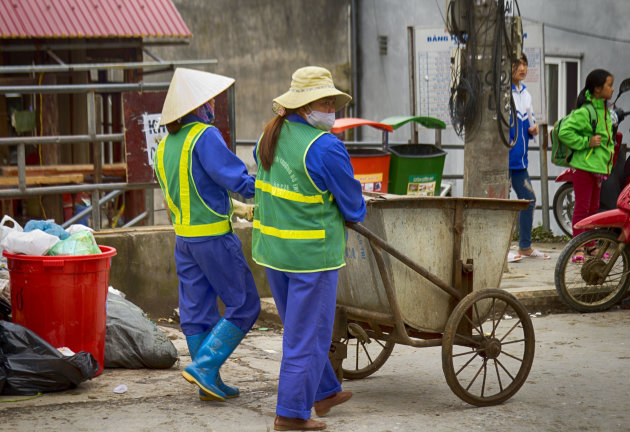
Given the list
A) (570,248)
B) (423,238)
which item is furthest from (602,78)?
(423,238)

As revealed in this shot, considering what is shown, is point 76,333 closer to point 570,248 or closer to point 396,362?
point 396,362

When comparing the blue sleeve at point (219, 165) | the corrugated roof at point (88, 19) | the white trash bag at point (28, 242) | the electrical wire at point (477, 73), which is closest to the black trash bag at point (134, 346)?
the white trash bag at point (28, 242)

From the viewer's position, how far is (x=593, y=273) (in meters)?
7.91

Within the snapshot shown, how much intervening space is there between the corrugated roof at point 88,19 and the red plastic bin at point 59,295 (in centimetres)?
757

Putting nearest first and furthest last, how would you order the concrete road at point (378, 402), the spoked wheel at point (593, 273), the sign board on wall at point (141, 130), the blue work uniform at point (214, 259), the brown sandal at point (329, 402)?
1. the concrete road at point (378, 402)
2. the brown sandal at point (329, 402)
3. the blue work uniform at point (214, 259)
4. the sign board on wall at point (141, 130)
5. the spoked wheel at point (593, 273)

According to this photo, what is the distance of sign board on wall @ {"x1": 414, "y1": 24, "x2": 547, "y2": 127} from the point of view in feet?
36.7

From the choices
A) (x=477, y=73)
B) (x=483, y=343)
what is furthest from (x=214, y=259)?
(x=477, y=73)

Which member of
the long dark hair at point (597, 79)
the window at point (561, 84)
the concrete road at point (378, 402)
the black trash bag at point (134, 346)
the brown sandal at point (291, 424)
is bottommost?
the concrete road at point (378, 402)

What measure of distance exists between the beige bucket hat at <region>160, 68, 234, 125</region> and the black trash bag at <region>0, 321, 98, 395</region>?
1382 mm

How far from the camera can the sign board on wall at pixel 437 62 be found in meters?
11.2

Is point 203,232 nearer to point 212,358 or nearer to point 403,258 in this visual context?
point 212,358

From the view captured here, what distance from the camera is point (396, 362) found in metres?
6.40

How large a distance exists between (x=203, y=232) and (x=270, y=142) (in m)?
0.74

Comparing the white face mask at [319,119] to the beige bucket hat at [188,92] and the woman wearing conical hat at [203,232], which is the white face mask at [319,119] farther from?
the beige bucket hat at [188,92]
